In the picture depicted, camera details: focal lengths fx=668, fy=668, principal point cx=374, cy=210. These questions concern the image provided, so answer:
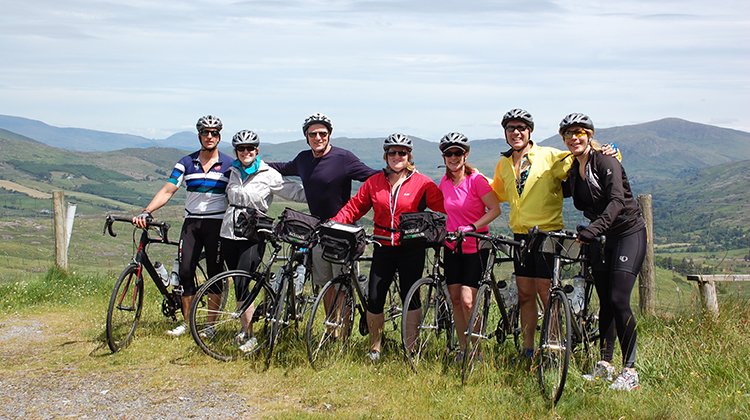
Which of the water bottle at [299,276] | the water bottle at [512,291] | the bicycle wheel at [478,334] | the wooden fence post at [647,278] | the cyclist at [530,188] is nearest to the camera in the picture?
the bicycle wheel at [478,334]

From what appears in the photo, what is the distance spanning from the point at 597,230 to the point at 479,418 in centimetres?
180

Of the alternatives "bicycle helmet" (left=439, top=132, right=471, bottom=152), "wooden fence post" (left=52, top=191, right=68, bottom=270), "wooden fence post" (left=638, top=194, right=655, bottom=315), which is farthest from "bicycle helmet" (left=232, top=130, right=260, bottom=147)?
"wooden fence post" (left=52, top=191, right=68, bottom=270)

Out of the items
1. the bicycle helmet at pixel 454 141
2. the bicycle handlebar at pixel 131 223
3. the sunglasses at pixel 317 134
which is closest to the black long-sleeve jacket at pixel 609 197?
the bicycle helmet at pixel 454 141

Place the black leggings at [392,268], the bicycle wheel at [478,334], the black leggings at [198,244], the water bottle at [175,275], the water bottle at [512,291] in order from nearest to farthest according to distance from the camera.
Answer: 1. the bicycle wheel at [478,334]
2. the black leggings at [392,268]
3. the water bottle at [512,291]
4. the black leggings at [198,244]
5. the water bottle at [175,275]

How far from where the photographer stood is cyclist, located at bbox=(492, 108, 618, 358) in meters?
6.30

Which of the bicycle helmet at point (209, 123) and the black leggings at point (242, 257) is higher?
the bicycle helmet at point (209, 123)

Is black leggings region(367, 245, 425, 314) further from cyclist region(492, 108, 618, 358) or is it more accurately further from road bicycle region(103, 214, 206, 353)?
road bicycle region(103, 214, 206, 353)

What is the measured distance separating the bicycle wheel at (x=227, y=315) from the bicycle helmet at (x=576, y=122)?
11.3 ft

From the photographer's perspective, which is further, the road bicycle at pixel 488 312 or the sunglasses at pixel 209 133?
the sunglasses at pixel 209 133

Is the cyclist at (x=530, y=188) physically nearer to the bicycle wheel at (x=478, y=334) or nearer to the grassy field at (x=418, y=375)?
the bicycle wheel at (x=478, y=334)

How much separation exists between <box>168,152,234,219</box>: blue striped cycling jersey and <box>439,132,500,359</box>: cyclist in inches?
104

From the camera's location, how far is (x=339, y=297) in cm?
705

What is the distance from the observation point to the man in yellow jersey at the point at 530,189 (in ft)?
20.7

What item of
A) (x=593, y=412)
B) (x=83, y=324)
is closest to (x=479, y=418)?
(x=593, y=412)
